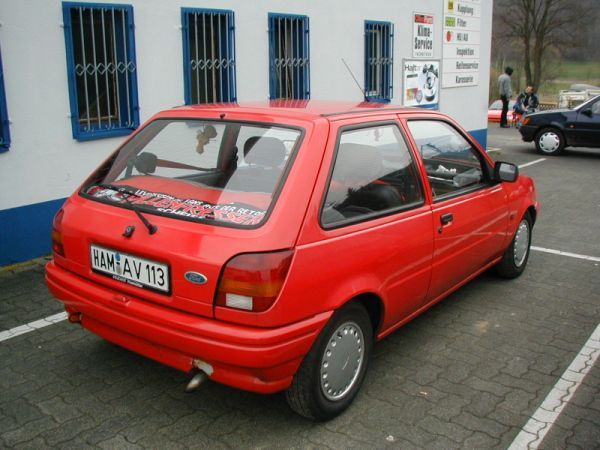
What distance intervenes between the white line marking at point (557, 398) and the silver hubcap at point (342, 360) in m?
0.88

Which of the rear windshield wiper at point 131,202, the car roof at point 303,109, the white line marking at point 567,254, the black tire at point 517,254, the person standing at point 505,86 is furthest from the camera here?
the person standing at point 505,86

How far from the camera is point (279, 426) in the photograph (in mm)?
3377

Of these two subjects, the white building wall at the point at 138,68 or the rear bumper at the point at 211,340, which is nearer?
the rear bumper at the point at 211,340

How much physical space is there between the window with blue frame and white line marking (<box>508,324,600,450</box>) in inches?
198

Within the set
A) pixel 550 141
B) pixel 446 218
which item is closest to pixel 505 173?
pixel 446 218

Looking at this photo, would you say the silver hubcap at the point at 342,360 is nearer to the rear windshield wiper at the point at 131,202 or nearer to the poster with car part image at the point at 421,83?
the rear windshield wiper at the point at 131,202

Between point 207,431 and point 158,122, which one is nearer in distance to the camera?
point 207,431

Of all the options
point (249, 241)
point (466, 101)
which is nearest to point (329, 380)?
point (249, 241)

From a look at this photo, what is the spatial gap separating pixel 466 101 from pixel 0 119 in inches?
398

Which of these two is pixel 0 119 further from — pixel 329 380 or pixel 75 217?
pixel 329 380

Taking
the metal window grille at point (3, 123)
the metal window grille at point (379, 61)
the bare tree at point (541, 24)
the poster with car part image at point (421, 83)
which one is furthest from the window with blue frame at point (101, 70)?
the bare tree at point (541, 24)

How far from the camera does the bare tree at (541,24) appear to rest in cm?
4106

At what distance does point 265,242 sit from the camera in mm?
2939

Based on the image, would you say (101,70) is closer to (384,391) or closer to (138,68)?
(138,68)
